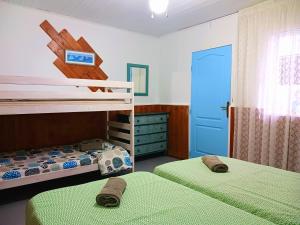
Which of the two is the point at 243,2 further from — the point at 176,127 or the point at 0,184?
the point at 0,184

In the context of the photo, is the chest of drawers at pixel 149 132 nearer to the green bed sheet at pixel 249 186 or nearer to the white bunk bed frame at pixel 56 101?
the white bunk bed frame at pixel 56 101

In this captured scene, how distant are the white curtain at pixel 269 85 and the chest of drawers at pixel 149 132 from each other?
4.91 feet

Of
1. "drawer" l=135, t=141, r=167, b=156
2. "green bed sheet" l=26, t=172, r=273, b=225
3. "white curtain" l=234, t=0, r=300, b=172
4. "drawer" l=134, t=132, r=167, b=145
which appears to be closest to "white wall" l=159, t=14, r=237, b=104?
"white curtain" l=234, t=0, r=300, b=172

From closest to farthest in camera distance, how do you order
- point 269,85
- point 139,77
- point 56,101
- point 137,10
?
point 56,101, point 269,85, point 137,10, point 139,77

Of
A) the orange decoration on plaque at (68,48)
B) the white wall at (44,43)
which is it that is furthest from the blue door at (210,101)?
the orange decoration on plaque at (68,48)

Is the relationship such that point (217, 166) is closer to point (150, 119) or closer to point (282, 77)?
point (282, 77)

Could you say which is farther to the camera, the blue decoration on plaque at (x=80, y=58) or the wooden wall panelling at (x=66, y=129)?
the blue decoration on plaque at (x=80, y=58)

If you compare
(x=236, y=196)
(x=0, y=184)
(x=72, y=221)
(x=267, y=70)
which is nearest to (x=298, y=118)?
(x=267, y=70)

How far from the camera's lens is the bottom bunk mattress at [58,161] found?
8.33ft

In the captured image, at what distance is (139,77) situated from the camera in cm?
457

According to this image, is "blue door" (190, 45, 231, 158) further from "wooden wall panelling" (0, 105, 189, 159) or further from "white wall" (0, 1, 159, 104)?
"white wall" (0, 1, 159, 104)

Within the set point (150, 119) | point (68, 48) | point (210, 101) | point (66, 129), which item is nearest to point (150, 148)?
point (150, 119)

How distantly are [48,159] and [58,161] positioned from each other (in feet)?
0.54

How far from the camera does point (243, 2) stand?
9.98 feet
